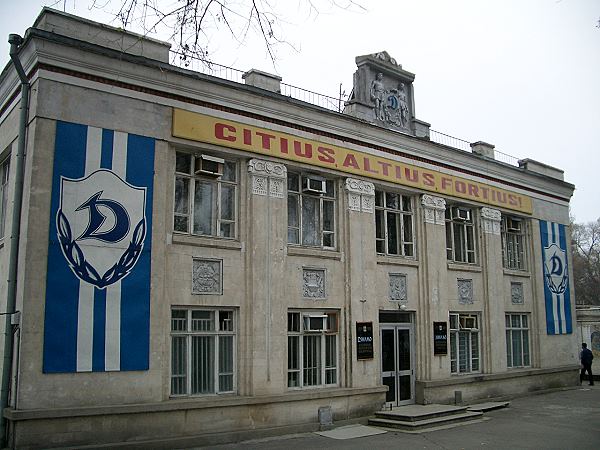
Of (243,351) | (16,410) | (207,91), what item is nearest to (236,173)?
(207,91)

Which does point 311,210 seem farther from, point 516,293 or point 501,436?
point 516,293

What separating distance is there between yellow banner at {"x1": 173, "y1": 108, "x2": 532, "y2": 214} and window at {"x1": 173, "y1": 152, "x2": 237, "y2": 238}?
23.3 inches

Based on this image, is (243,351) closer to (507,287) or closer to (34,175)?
(34,175)

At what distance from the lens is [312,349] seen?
15914 mm

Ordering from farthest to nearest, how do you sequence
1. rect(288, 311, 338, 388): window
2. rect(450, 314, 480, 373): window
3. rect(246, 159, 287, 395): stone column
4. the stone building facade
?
rect(450, 314, 480, 373): window, rect(288, 311, 338, 388): window, rect(246, 159, 287, 395): stone column, the stone building facade

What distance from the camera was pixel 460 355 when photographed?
65.7 feet

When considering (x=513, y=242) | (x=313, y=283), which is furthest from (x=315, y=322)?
(x=513, y=242)

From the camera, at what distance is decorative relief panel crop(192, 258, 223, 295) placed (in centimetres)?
1394

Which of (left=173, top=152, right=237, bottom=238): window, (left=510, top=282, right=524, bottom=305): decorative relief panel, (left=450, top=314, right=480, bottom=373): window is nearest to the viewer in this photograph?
(left=173, top=152, right=237, bottom=238): window

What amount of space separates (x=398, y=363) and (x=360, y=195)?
489 cm

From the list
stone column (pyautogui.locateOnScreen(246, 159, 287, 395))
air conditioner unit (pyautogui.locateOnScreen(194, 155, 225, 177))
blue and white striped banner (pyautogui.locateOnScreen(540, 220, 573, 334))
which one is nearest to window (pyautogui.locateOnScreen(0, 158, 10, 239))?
air conditioner unit (pyautogui.locateOnScreen(194, 155, 225, 177))

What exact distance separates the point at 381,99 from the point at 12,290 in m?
11.4

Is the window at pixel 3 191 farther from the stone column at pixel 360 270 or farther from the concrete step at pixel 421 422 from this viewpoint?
the concrete step at pixel 421 422

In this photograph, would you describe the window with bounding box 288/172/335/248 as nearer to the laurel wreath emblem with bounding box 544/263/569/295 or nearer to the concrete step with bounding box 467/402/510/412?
the concrete step with bounding box 467/402/510/412
